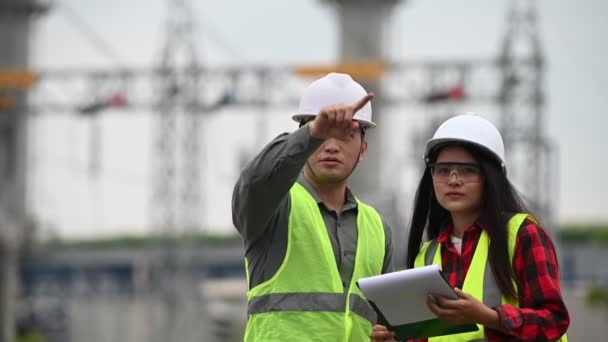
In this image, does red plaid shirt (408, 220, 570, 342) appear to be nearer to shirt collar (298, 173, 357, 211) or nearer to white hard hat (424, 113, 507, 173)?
white hard hat (424, 113, 507, 173)

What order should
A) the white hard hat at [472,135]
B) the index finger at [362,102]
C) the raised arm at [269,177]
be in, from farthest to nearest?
1. the white hard hat at [472,135]
2. the raised arm at [269,177]
3. the index finger at [362,102]

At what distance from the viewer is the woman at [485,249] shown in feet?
16.0

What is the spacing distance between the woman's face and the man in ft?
1.21

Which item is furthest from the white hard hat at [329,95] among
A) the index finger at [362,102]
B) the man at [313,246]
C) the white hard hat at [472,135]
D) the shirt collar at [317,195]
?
the index finger at [362,102]

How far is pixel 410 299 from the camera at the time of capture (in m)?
4.86

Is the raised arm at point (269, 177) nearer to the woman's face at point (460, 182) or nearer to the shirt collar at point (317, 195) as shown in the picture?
the shirt collar at point (317, 195)

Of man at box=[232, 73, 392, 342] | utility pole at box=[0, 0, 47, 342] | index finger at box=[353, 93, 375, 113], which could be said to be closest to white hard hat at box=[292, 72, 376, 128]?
man at box=[232, 73, 392, 342]

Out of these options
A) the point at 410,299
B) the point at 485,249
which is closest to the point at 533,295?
the point at 485,249

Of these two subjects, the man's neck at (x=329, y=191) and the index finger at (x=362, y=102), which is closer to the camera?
the index finger at (x=362, y=102)

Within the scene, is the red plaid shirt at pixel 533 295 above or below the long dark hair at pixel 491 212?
below

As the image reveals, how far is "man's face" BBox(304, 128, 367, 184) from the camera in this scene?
5.42 m

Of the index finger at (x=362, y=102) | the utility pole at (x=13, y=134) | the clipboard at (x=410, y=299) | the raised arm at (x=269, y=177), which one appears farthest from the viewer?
the utility pole at (x=13, y=134)

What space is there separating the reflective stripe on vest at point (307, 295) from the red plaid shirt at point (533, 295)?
0.47 m

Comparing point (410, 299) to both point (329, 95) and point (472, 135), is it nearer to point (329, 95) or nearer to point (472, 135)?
point (472, 135)
